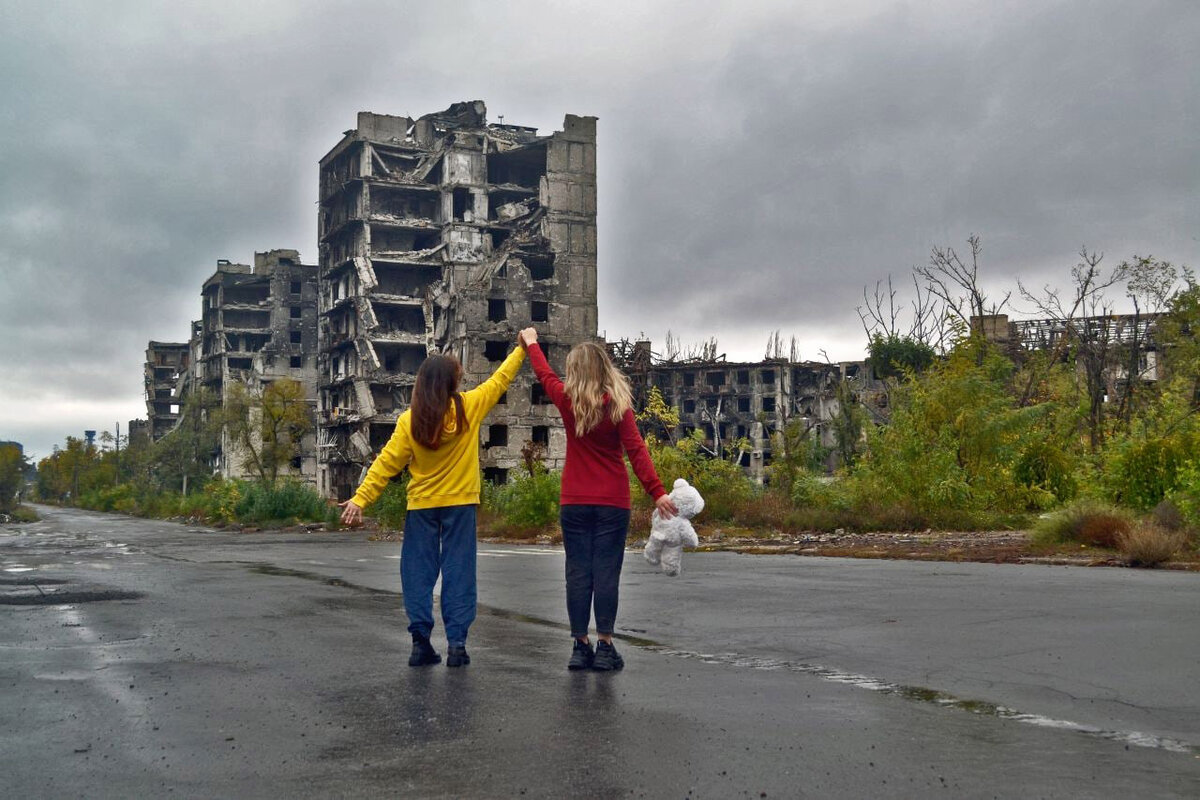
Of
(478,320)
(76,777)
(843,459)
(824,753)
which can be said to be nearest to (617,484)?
(824,753)

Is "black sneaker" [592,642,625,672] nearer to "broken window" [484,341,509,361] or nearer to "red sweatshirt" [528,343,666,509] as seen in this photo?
"red sweatshirt" [528,343,666,509]

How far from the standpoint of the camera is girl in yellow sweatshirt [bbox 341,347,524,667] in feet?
23.4

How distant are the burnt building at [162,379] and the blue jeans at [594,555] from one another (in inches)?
5482

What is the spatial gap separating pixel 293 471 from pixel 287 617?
86663 millimetres

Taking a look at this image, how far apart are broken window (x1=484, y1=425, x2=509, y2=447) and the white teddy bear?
59094 mm

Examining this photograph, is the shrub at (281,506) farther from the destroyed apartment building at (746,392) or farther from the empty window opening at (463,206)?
the destroyed apartment building at (746,392)

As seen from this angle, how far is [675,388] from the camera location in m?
97.6

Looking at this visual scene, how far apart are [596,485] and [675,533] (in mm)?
837

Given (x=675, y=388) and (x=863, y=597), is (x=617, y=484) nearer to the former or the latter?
(x=863, y=597)

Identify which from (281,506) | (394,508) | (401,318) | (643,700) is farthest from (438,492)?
(401,318)

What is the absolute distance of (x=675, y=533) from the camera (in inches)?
296

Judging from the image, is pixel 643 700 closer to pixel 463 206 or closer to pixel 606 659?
pixel 606 659

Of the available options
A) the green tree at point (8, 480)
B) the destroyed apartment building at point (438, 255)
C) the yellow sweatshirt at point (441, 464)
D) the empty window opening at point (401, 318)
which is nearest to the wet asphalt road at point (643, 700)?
the yellow sweatshirt at point (441, 464)

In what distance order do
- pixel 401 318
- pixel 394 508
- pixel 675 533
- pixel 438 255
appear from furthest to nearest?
pixel 401 318
pixel 438 255
pixel 394 508
pixel 675 533
